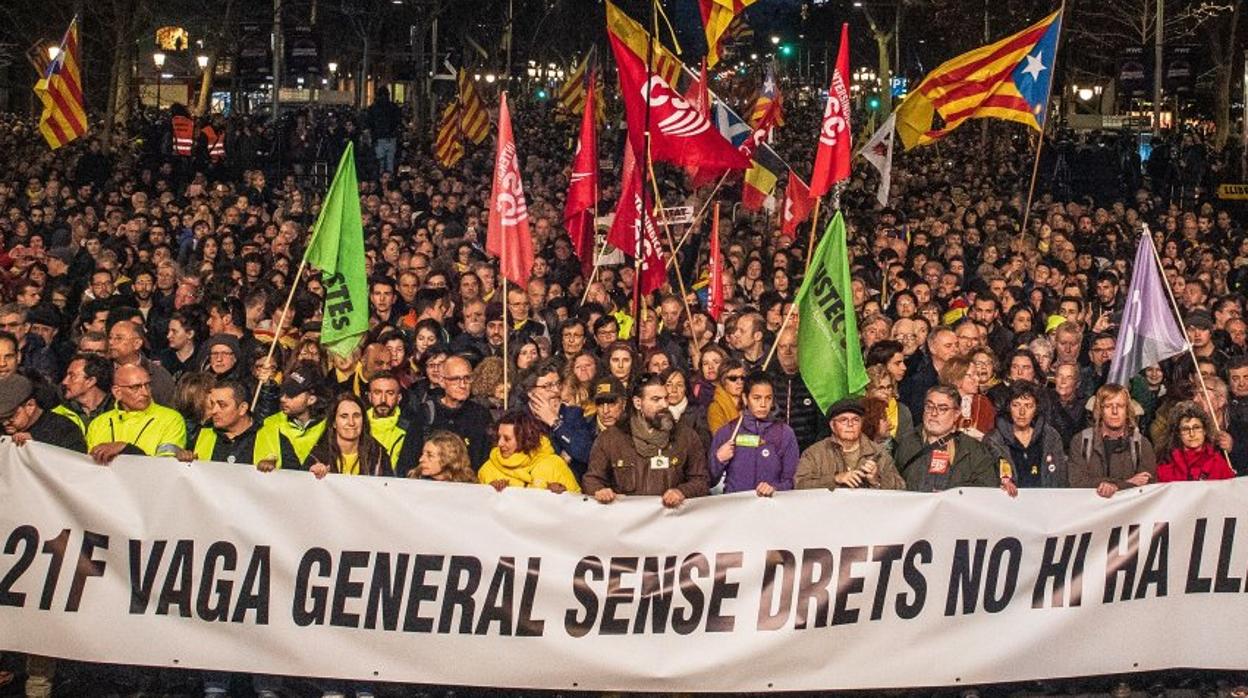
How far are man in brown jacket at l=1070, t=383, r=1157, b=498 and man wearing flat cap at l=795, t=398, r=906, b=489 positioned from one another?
3.23 ft

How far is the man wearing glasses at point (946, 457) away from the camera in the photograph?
839 cm

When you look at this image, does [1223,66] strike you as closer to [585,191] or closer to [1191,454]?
[585,191]

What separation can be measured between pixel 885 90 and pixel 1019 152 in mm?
9301

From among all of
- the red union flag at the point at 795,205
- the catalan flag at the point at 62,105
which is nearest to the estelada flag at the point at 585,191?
the red union flag at the point at 795,205

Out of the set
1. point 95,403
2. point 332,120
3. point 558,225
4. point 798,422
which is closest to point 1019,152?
point 332,120

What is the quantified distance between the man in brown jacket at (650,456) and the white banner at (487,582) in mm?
739

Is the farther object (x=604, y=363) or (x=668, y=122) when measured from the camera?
(x=668, y=122)

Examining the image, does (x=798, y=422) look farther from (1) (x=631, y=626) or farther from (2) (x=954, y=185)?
(2) (x=954, y=185)

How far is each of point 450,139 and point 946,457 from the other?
20.2 m

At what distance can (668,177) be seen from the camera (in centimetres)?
3114

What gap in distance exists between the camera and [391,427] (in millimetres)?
8680

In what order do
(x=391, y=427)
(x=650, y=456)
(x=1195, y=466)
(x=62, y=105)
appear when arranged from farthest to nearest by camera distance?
(x=62, y=105), (x=1195, y=466), (x=391, y=427), (x=650, y=456)

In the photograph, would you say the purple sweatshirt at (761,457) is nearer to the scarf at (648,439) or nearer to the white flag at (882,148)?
the scarf at (648,439)

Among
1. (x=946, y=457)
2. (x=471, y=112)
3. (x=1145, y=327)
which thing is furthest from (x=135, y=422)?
(x=471, y=112)
